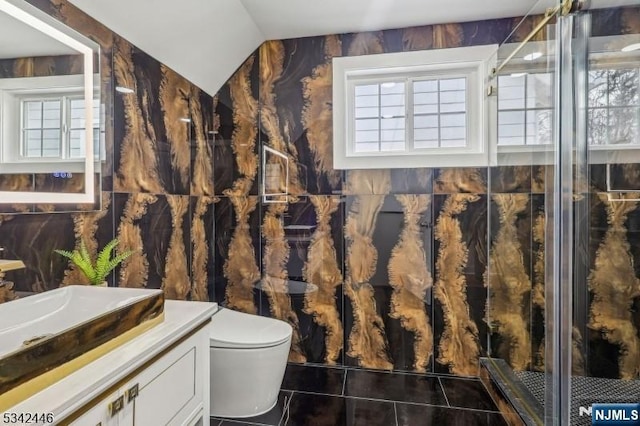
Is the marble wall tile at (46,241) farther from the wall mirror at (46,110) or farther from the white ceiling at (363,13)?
the white ceiling at (363,13)

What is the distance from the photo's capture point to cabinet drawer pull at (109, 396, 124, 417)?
2.78ft

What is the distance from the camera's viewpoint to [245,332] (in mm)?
1908

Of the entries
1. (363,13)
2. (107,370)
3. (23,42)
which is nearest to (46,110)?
(23,42)

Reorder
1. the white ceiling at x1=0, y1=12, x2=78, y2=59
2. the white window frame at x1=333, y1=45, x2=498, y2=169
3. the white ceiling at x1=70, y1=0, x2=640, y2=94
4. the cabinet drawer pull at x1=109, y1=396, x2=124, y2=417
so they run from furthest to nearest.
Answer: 1. the white window frame at x1=333, y1=45, x2=498, y2=169
2. the white ceiling at x1=70, y1=0, x2=640, y2=94
3. the white ceiling at x1=0, y1=12, x2=78, y2=59
4. the cabinet drawer pull at x1=109, y1=396, x2=124, y2=417

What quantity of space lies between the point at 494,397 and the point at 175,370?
1866 mm

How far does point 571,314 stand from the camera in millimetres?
1679

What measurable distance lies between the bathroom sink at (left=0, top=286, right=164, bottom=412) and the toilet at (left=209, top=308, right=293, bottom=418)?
67 centimetres

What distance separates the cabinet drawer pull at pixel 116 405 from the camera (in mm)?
847

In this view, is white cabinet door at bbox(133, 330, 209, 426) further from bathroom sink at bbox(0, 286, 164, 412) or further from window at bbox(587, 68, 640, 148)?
window at bbox(587, 68, 640, 148)

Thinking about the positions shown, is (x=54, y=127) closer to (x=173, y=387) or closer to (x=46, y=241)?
(x=46, y=241)

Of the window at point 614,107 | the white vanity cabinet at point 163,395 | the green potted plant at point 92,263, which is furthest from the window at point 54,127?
the window at point 614,107

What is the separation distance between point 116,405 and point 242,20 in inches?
84.3

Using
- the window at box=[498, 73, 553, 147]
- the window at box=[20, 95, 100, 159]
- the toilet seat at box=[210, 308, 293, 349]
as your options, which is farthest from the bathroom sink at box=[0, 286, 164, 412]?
the window at box=[498, 73, 553, 147]

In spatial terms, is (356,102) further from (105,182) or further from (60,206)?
(60,206)
